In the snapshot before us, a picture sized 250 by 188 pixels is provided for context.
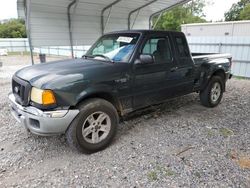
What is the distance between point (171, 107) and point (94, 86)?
9.80 feet

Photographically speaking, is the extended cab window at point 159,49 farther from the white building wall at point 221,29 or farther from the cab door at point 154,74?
Answer: the white building wall at point 221,29

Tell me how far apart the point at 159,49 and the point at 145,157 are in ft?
7.25

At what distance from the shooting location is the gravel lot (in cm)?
284

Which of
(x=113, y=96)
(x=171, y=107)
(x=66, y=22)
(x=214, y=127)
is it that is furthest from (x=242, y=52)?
(x=113, y=96)

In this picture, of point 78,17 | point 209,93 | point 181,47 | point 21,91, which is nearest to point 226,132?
point 209,93

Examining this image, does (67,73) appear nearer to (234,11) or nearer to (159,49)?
(159,49)

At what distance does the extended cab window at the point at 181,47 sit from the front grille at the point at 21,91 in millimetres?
3107

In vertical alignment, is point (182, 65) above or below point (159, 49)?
below

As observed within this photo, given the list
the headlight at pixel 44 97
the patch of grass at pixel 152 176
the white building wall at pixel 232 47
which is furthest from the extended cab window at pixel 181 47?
the white building wall at pixel 232 47

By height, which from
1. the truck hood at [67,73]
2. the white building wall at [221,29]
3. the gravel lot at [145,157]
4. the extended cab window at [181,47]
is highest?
the white building wall at [221,29]

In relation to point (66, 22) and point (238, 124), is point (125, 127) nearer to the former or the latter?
point (238, 124)

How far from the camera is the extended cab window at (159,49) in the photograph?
13.8 feet

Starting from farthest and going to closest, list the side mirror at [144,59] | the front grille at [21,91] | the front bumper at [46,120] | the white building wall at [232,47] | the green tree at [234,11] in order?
the green tree at [234,11], the white building wall at [232,47], the side mirror at [144,59], the front grille at [21,91], the front bumper at [46,120]

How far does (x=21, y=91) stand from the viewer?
325cm
